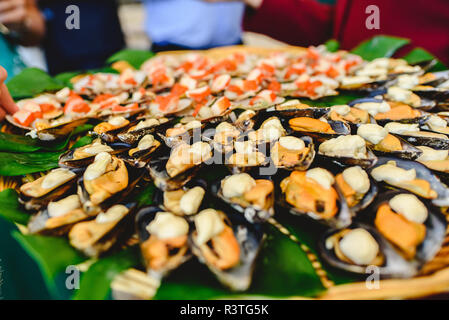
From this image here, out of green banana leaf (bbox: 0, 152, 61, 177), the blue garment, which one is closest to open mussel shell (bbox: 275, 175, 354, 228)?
green banana leaf (bbox: 0, 152, 61, 177)

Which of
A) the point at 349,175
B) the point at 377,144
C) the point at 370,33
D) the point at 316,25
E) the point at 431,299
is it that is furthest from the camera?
the point at 316,25

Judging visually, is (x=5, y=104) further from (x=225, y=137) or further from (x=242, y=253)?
(x=242, y=253)

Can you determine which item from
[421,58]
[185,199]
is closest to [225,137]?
[185,199]

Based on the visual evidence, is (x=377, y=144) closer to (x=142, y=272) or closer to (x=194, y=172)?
(x=194, y=172)

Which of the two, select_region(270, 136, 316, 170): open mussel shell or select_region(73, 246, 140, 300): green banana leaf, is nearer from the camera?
select_region(73, 246, 140, 300): green banana leaf

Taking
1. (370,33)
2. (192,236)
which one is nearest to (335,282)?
(192,236)

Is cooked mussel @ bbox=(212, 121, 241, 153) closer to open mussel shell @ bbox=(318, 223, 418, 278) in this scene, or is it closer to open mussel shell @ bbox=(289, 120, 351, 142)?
open mussel shell @ bbox=(289, 120, 351, 142)

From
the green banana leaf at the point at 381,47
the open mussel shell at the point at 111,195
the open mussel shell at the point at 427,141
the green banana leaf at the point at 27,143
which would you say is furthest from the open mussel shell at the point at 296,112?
the green banana leaf at the point at 381,47
